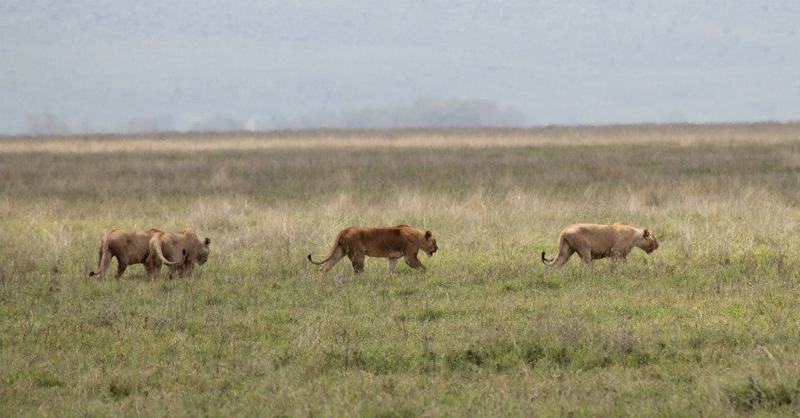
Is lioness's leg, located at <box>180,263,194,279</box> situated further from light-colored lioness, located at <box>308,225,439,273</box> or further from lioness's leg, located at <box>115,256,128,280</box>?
light-colored lioness, located at <box>308,225,439,273</box>

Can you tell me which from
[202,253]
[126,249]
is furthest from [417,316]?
[126,249]

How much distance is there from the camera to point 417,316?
8.91 meters

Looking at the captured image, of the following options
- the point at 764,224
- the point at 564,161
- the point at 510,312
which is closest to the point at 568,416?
the point at 510,312

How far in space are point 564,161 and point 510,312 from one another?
2276cm

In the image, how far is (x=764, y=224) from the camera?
1480 cm

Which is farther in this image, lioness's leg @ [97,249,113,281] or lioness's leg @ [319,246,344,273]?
lioness's leg @ [319,246,344,273]

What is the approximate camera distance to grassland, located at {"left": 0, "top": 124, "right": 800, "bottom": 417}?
21.1ft

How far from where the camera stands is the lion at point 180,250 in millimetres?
10719

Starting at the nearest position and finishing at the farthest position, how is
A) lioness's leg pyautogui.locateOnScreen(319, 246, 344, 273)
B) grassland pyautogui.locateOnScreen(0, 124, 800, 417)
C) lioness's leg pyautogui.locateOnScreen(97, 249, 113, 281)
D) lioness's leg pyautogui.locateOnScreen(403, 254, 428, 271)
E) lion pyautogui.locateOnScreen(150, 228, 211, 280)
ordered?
grassland pyautogui.locateOnScreen(0, 124, 800, 417), lion pyautogui.locateOnScreen(150, 228, 211, 280), lioness's leg pyautogui.locateOnScreen(97, 249, 113, 281), lioness's leg pyautogui.locateOnScreen(319, 246, 344, 273), lioness's leg pyautogui.locateOnScreen(403, 254, 428, 271)

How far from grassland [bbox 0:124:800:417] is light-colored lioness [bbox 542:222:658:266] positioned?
23 centimetres

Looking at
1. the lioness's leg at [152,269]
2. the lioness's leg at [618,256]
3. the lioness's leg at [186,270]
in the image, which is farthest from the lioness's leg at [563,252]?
the lioness's leg at [152,269]

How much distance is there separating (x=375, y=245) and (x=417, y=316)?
7.65 ft

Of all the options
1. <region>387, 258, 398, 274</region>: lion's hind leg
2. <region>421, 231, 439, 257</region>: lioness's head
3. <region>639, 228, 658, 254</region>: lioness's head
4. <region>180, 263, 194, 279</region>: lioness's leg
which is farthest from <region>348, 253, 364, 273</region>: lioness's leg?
<region>639, 228, 658, 254</region>: lioness's head

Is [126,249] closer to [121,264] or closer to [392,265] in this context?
[121,264]
